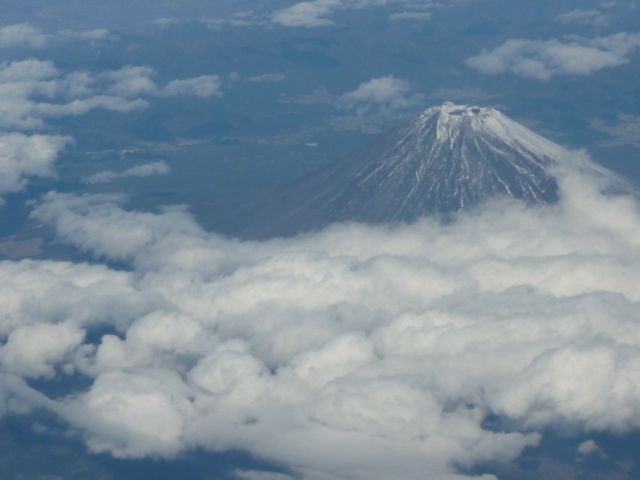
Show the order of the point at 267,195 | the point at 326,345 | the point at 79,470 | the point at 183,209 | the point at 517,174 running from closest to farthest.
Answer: the point at 79,470 < the point at 326,345 < the point at 517,174 < the point at 267,195 < the point at 183,209

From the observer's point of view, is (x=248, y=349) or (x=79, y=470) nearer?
(x=79, y=470)

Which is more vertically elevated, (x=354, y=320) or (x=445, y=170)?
(x=445, y=170)

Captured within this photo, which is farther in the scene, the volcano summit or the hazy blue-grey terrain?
the volcano summit

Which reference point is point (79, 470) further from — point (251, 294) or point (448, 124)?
point (448, 124)

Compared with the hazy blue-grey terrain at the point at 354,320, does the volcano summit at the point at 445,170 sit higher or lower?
higher

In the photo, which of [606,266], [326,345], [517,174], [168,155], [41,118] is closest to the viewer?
[326,345]

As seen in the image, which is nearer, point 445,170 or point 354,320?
point 354,320

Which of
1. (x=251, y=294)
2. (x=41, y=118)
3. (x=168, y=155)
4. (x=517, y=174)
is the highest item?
(x=41, y=118)

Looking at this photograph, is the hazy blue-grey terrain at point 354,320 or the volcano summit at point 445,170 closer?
the hazy blue-grey terrain at point 354,320

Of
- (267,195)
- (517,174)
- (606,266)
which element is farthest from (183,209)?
(606,266)

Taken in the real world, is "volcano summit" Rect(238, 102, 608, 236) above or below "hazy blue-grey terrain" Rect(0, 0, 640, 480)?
above

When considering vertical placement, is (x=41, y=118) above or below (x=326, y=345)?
above
